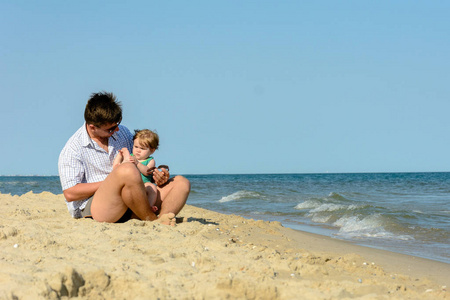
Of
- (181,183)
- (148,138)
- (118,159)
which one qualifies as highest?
(148,138)

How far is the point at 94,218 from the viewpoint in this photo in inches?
176

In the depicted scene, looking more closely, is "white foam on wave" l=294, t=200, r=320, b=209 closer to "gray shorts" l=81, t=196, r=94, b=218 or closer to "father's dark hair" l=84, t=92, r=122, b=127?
"gray shorts" l=81, t=196, r=94, b=218

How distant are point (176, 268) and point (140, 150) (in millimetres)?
2084

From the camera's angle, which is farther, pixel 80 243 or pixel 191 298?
pixel 80 243

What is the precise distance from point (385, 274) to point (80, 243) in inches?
89.3

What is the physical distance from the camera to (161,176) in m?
4.61

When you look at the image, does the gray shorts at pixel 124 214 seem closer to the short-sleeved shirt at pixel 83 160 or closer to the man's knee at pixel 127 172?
the short-sleeved shirt at pixel 83 160

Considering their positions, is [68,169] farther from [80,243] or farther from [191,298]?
[191,298]

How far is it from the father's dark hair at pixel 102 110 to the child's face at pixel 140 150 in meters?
0.59


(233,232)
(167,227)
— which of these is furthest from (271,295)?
(233,232)

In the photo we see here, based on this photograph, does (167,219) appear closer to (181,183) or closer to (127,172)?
(181,183)

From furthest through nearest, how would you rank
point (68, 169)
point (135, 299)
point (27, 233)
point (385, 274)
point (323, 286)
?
point (68, 169), point (27, 233), point (385, 274), point (323, 286), point (135, 299)

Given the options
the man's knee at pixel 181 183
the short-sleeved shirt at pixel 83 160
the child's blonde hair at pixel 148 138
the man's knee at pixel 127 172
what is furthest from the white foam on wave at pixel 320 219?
the man's knee at pixel 127 172

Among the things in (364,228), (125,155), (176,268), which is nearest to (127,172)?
(125,155)
